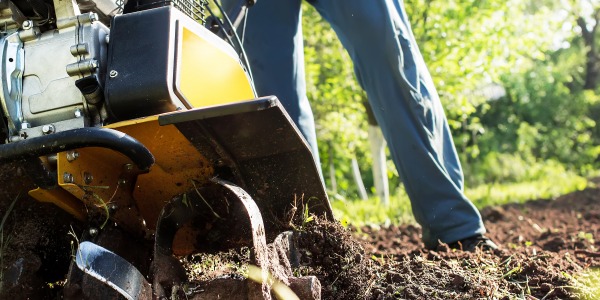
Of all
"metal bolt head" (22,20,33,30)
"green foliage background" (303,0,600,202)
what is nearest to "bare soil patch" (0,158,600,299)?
"metal bolt head" (22,20,33,30)

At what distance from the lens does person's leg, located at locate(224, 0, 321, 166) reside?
9.92 ft

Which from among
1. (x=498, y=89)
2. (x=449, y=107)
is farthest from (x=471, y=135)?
(x=449, y=107)

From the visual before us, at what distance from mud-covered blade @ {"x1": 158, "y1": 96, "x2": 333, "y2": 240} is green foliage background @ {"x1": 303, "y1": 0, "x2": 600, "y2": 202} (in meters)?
1.55

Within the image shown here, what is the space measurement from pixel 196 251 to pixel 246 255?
147 mm

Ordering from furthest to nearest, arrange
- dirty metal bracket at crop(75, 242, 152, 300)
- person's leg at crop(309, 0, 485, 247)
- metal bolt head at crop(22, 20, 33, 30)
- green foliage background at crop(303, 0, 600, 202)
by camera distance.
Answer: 1. green foliage background at crop(303, 0, 600, 202)
2. person's leg at crop(309, 0, 485, 247)
3. metal bolt head at crop(22, 20, 33, 30)
4. dirty metal bracket at crop(75, 242, 152, 300)

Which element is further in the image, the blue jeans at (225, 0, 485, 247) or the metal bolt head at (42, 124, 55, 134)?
the blue jeans at (225, 0, 485, 247)

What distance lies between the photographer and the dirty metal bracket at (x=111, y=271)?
1620mm

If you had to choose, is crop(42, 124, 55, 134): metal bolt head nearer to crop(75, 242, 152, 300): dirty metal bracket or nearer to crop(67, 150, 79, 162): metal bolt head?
crop(67, 150, 79, 162): metal bolt head

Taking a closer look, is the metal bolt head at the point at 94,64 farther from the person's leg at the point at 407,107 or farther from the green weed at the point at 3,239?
the person's leg at the point at 407,107

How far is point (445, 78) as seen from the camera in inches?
366

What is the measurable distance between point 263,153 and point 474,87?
10301 millimetres

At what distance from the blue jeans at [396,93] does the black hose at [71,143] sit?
1.24 metres

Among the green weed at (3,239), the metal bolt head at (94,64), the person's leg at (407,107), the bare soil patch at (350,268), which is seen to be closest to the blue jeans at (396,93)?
the person's leg at (407,107)

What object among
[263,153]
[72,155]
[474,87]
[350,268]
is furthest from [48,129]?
[474,87]
